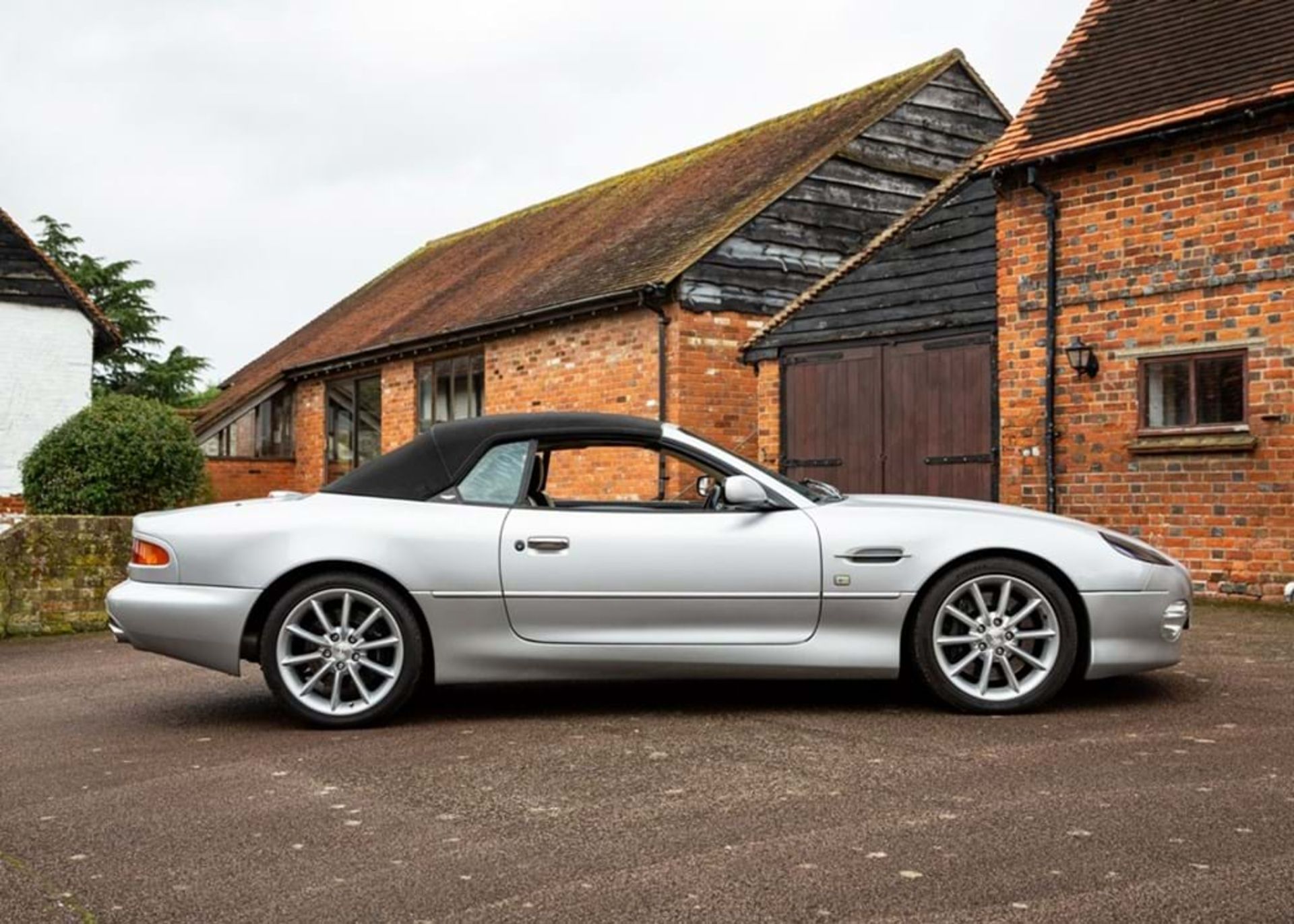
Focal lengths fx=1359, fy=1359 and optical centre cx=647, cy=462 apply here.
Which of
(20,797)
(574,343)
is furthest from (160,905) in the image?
(574,343)

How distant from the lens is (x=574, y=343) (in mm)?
18281

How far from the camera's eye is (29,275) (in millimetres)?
21031

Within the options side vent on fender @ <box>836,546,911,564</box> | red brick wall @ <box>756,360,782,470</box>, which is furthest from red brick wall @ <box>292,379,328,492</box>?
side vent on fender @ <box>836,546,911,564</box>

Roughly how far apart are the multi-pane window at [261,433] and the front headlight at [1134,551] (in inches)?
895

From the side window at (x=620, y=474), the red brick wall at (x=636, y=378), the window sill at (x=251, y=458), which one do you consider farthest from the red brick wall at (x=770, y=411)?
the window sill at (x=251, y=458)

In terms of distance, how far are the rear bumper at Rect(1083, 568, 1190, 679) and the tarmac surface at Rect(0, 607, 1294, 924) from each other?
0.70 ft

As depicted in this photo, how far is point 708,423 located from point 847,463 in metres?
2.53

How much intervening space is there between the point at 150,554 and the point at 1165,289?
8.66m

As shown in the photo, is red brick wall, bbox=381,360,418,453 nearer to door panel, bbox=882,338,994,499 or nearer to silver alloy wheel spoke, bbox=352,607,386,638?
door panel, bbox=882,338,994,499

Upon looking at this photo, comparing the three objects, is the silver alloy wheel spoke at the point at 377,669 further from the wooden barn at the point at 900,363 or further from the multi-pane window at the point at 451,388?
the multi-pane window at the point at 451,388

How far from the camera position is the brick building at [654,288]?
16.9 meters

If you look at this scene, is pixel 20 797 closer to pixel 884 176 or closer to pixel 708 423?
pixel 708 423

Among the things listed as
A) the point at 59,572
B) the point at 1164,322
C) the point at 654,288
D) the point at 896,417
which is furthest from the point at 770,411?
the point at 59,572

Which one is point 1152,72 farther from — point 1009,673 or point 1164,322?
point 1009,673
